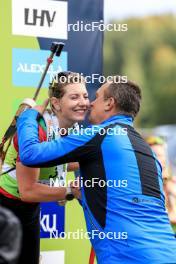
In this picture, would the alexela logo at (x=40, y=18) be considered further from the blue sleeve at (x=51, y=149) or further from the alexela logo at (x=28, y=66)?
the blue sleeve at (x=51, y=149)

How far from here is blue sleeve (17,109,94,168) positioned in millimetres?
2352

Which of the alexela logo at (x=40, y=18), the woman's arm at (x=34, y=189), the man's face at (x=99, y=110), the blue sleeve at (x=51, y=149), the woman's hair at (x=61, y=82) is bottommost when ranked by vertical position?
the woman's arm at (x=34, y=189)

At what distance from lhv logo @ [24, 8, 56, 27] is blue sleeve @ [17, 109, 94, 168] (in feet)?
3.87

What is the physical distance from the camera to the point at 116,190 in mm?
2344

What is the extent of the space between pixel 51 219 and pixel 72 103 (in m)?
0.97

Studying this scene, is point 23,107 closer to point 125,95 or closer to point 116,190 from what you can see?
point 125,95

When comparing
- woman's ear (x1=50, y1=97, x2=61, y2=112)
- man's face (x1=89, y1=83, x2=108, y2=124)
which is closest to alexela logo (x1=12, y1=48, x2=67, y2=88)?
woman's ear (x1=50, y1=97, x2=61, y2=112)

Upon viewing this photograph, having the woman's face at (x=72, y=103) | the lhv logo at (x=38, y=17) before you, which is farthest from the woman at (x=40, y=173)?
the lhv logo at (x=38, y=17)

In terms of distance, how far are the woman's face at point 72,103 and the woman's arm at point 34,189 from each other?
12.7 inches

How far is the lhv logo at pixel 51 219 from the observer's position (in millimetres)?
3578

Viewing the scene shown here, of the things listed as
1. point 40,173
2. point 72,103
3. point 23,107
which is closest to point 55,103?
point 72,103

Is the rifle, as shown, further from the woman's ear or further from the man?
the man

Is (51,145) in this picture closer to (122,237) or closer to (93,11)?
(122,237)

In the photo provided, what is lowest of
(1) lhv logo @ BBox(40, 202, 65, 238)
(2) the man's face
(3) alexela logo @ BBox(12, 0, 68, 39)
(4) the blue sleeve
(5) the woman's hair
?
(1) lhv logo @ BBox(40, 202, 65, 238)
